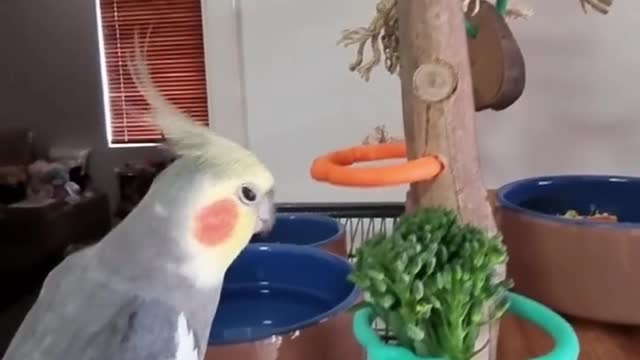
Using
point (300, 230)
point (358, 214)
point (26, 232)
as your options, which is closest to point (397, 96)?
point (358, 214)

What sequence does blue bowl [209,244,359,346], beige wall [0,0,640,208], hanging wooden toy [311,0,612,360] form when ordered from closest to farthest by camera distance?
hanging wooden toy [311,0,612,360], blue bowl [209,244,359,346], beige wall [0,0,640,208]

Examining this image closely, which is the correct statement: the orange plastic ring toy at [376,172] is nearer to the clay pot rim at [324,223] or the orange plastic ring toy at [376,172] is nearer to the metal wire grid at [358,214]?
the clay pot rim at [324,223]

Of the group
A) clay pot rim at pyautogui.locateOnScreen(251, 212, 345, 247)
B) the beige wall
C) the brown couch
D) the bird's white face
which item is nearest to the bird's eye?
the bird's white face

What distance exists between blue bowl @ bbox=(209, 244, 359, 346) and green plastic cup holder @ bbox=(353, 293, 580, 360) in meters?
0.07

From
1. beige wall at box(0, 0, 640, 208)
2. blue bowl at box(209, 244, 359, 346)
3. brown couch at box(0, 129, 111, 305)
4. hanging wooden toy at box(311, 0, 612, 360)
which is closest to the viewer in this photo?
hanging wooden toy at box(311, 0, 612, 360)

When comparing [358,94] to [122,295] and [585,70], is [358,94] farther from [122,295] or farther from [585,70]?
[122,295]

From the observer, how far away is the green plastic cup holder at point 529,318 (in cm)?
29

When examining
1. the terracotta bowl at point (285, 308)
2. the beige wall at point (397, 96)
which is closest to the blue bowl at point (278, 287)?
the terracotta bowl at point (285, 308)

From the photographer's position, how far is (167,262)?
0.34 meters

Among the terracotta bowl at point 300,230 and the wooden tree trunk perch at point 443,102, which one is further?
the terracotta bowl at point 300,230

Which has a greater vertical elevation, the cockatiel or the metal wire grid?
the cockatiel

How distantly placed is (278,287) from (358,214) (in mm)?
213

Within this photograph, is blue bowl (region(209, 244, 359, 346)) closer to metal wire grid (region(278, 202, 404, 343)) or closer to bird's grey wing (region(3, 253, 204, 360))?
bird's grey wing (region(3, 253, 204, 360))

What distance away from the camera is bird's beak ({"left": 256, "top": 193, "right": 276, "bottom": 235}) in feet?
1.15
